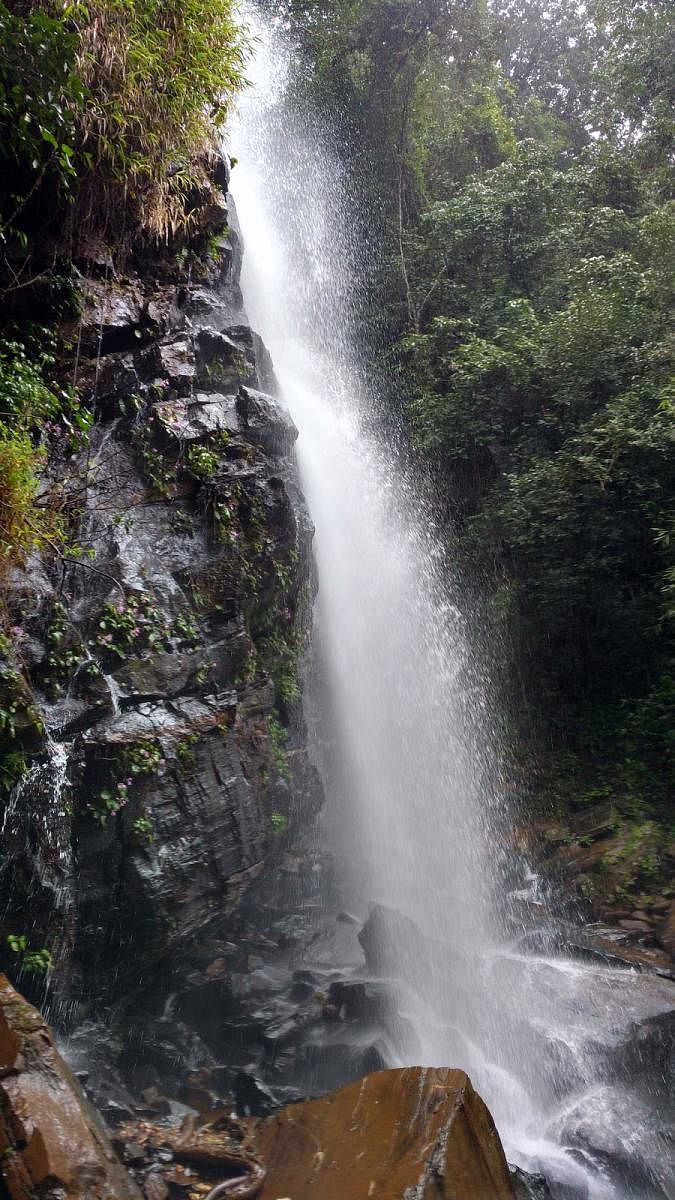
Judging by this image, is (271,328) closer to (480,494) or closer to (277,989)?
(480,494)

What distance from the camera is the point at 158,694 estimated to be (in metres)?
6.82

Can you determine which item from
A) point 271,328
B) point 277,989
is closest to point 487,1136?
point 277,989

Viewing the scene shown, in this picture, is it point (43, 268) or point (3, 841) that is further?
point (43, 268)

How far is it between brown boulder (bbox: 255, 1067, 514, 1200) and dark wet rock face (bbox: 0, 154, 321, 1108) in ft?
4.56

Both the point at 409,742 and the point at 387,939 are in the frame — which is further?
the point at 409,742

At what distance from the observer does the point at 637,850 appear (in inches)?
378

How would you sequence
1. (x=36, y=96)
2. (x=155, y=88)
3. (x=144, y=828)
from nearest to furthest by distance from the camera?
(x=144, y=828) < (x=36, y=96) < (x=155, y=88)

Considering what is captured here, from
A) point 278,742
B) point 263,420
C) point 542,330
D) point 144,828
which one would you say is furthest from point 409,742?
point 542,330

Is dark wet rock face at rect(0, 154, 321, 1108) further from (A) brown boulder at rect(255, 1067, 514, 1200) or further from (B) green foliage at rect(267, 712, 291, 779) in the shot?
(A) brown boulder at rect(255, 1067, 514, 1200)

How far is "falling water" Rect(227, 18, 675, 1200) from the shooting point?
22.8 ft

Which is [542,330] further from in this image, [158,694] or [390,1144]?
[390,1144]

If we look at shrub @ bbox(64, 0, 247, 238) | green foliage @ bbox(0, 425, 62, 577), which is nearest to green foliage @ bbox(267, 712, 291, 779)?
green foliage @ bbox(0, 425, 62, 577)

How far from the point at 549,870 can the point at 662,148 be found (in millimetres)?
14857

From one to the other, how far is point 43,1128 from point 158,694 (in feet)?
10.7
